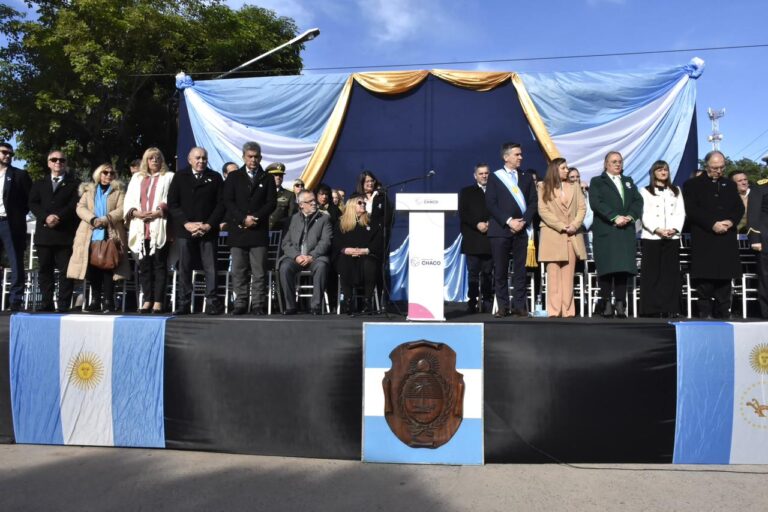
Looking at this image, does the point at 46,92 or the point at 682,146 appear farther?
the point at 46,92

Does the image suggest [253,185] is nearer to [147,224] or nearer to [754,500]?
[147,224]

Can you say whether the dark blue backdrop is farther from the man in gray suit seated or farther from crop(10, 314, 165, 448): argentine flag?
crop(10, 314, 165, 448): argentine flag

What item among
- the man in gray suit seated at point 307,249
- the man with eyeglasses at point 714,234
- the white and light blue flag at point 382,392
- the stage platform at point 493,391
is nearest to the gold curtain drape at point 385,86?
the man in gray suit seated at point 307,249

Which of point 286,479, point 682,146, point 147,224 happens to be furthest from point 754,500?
point 682,146

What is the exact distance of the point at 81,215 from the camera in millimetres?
5223

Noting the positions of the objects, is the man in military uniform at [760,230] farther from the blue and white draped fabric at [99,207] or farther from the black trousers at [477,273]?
the blue and white draped fabric at [99,207]

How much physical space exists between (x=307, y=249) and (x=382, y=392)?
2.22m

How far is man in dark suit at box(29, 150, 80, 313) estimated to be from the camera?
5168 millimetres

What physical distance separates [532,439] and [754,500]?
4.00 feet

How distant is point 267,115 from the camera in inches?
349

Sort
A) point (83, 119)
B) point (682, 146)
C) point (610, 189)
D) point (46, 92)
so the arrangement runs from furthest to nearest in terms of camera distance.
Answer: point (83, 119)
point (46, 92)
point (682, 146)
point (610, 189)

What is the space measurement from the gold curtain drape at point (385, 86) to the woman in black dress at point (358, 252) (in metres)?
3.27

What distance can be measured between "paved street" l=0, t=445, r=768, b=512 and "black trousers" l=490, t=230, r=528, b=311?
1.63m

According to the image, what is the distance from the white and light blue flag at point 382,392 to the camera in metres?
3.61
